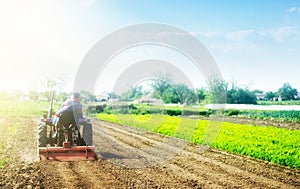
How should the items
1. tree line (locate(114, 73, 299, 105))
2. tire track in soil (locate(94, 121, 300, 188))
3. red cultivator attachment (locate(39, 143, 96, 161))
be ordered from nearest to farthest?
tire track in soil (locate(94, 121, 300, 188)) → red cultivator attachment (locate(39, 143, 96, 161)) → tree line (locate(114, 73, 299, 105))

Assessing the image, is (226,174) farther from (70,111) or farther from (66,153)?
(70,111)

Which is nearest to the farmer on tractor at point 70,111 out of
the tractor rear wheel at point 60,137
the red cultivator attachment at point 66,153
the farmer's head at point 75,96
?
the farmer's head at point 75,96

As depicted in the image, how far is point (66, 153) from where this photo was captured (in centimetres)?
954

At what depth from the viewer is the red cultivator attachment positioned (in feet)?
30.9

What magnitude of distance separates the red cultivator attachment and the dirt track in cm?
24

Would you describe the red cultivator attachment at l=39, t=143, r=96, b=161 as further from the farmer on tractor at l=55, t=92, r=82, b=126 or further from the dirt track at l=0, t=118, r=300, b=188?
the farmer on tractor at l=55, t=92, r=82, b=126

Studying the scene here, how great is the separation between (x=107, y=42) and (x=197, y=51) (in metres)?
3.31

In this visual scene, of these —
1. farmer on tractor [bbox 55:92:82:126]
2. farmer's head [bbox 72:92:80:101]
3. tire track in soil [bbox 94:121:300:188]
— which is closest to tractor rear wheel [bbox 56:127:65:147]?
farmer on tractor [bbox 55:92:82:126]

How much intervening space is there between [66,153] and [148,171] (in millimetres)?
2329

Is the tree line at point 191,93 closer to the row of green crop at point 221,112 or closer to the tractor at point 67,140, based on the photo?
the row of green crop at point 221,112

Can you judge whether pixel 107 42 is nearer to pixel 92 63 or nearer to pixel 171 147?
pixel 92 63

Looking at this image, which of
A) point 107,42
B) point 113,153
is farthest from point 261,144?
point 107,42

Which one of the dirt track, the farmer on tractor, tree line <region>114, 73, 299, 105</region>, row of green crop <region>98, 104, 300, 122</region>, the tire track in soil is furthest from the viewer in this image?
tree line <region>114, 73, 299, 105</region>

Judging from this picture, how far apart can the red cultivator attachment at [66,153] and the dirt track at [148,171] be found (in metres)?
0.24
